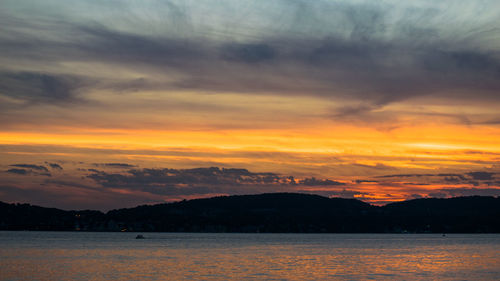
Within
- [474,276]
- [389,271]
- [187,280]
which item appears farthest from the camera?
[389,271]

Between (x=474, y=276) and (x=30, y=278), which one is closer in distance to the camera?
(x=30, y=278)

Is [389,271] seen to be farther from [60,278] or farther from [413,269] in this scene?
[60,278]

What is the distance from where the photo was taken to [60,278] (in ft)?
316

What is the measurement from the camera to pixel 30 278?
95.7m

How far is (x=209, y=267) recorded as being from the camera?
118m

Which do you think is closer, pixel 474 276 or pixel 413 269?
pixel 474 276

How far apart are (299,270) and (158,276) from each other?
27786mm

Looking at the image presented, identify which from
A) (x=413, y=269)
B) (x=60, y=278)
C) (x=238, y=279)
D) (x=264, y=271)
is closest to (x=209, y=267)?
(x=264, y=271)

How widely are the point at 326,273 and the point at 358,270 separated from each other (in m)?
9.04

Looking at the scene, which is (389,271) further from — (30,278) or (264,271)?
(30,278)

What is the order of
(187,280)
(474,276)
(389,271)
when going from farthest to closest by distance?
(389,271) < (474,276) < (187,280)

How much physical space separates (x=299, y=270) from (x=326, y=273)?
243 inches

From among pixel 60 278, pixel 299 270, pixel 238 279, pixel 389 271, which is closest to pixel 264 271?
pixel 299 270

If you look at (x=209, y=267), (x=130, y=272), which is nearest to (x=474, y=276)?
(x=209, y=267)
